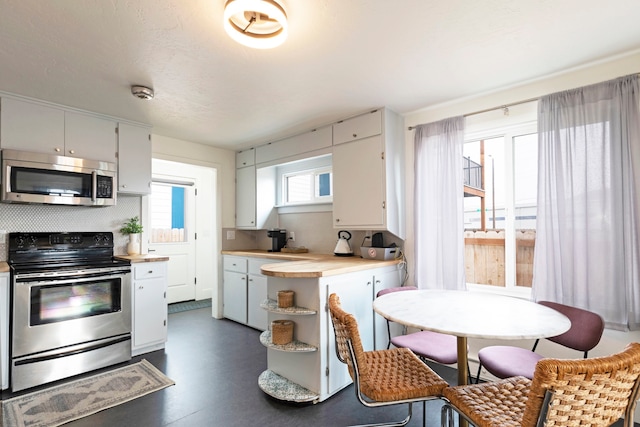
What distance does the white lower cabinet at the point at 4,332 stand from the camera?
96.7 inches

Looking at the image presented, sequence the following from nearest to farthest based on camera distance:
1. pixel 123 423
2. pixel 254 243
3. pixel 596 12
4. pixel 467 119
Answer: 1. pixel 596 12
2. pixel 123 423
3. pixel 467 119
4. pixel 254 243

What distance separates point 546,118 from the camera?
2383 mm

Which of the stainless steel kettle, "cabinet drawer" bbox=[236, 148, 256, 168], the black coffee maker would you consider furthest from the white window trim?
"cabinet drawer" bbox=[236, 148, 256, 168]

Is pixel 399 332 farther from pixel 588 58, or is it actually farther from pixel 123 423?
pixel 588 58

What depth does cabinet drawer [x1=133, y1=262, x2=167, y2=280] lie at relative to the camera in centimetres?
319

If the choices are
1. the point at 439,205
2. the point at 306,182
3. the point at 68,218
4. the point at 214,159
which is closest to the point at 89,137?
the point at 68,218

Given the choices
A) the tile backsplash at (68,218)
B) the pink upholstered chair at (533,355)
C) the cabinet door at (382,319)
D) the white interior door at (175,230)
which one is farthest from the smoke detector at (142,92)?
the pink upholstered chair at (533,355)

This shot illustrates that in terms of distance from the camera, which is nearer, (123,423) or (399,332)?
(123,423)

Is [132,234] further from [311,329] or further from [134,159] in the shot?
Result: [311,329]

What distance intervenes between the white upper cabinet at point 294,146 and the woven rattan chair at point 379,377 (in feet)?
7.34

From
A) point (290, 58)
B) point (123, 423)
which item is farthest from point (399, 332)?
point (290, 58)

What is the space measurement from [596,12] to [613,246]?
141cm

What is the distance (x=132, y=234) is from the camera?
3541mm

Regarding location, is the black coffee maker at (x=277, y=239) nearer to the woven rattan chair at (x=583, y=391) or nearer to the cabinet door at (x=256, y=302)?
the cabinet door at (x=256, y=302)
